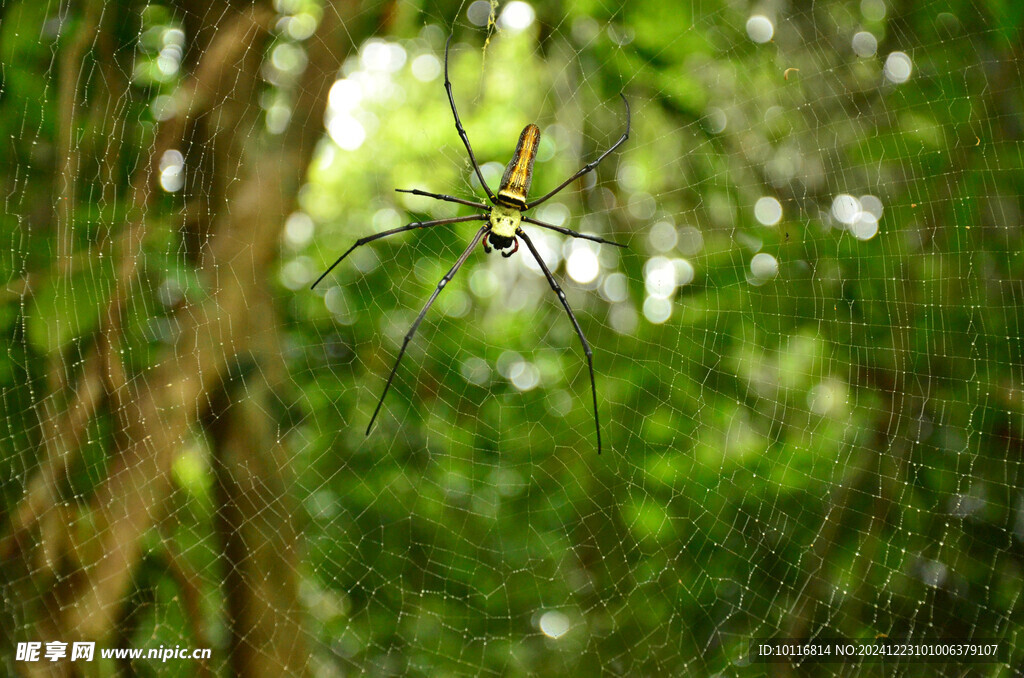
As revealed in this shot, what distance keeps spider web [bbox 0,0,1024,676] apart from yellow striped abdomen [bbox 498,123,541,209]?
748 millimetres

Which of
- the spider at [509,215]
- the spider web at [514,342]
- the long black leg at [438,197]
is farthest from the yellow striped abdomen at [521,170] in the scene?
the spider web at [514,342]

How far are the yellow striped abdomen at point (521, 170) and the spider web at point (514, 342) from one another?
748 mm

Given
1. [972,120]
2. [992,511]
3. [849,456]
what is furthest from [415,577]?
[972,120]

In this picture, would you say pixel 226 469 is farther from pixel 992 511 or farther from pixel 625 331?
pixel 992 511

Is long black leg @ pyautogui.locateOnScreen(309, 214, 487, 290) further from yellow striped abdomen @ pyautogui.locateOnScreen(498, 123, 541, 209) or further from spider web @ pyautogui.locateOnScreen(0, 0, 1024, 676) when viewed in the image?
spider web @ pyautogui.locateOnScreen(0, 0, 1024, 676)

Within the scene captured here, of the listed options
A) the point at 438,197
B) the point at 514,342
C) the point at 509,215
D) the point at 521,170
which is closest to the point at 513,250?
the point at 509,215

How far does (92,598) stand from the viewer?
258cm

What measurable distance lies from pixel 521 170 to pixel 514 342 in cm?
173

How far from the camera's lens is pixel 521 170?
289 centimetres

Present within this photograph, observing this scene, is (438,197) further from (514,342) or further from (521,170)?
(514,342)

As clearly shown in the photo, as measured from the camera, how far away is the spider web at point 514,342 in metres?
2.85

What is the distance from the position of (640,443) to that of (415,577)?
198 cm

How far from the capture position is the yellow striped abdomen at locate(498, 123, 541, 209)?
9.24 feet

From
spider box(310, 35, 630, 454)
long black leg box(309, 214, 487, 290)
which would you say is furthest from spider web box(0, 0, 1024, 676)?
spider box(310, 35, 630, 454)
